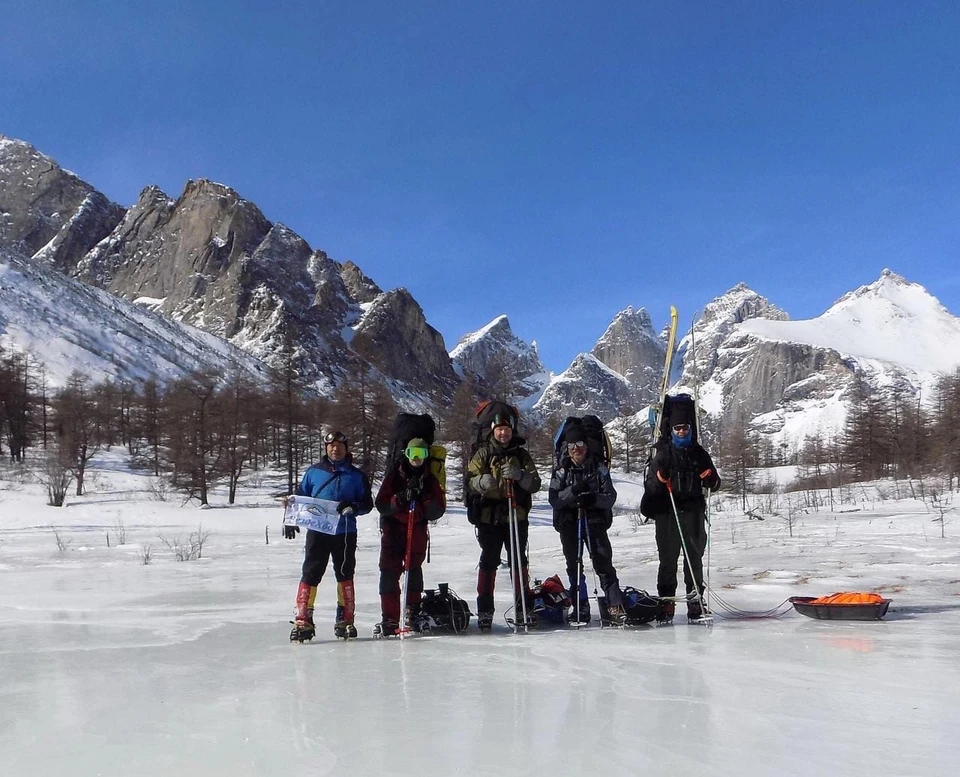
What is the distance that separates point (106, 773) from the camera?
113 inches

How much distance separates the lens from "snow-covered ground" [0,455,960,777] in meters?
2.96

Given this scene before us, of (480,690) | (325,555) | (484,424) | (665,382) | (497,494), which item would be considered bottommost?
(480,690)

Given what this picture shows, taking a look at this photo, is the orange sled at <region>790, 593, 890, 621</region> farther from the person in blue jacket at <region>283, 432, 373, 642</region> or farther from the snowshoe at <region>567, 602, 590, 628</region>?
the person in blue jacket at <region>283, 432, 373, 642</region>

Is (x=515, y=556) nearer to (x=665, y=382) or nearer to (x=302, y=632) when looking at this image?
(x=302, y=632)

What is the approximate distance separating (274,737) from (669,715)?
5.93 ft

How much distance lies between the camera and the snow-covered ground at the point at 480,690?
2.96 metres

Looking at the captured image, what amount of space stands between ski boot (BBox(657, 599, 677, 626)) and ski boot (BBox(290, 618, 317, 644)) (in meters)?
2.88

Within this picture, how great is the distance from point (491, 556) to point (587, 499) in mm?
959

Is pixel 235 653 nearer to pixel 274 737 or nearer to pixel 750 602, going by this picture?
pixel 274 737

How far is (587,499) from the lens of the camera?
6.32 metres

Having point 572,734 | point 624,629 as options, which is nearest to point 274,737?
point 572,734

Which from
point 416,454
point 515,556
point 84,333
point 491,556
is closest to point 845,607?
point 515,556

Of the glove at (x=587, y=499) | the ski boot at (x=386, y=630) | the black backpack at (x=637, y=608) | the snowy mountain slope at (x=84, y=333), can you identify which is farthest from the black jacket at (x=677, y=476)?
the snowy mountain slope at (x=84, y=333)

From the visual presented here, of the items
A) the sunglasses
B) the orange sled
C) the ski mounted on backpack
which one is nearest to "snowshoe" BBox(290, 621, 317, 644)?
the sunglasses
